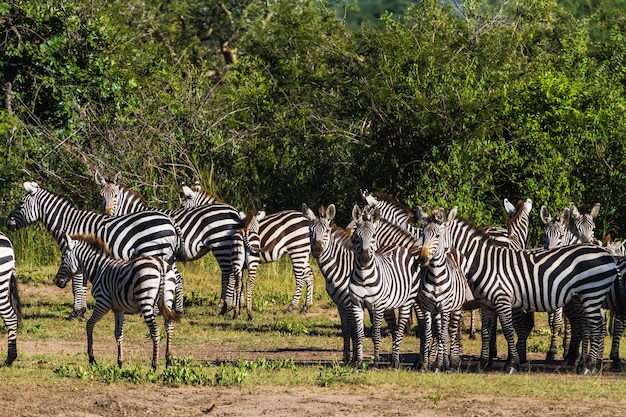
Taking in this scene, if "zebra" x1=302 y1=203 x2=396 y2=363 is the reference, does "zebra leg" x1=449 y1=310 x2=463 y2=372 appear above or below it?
below

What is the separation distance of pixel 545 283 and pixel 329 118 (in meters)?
9.28

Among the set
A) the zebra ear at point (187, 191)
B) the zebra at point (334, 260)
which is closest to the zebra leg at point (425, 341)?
the zebra at point (334, 260)

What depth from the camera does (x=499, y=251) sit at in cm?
1202

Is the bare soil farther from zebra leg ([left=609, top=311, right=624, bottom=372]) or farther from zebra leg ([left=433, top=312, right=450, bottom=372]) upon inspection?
zebra leg ([left=609, top=311, right=624, bottom=372])

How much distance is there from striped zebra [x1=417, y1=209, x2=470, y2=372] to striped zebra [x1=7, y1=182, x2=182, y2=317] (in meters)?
4.96

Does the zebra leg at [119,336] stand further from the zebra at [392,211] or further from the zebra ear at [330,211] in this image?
the zebra at [392,211]

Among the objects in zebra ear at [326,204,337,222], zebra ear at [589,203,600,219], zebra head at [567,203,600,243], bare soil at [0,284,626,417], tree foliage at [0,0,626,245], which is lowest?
bare soil at [0,284,626,417]

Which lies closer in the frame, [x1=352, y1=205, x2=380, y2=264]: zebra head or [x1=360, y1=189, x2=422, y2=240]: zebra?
[x1=352, y1=205, x2=380, y2=264]: zebra head

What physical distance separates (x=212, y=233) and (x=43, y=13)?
733cm

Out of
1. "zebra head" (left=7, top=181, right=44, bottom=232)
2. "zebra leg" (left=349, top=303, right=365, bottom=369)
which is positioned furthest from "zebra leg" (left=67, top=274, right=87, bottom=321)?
"zebra leg" (left=349, top=303, right=365, bottom=369)

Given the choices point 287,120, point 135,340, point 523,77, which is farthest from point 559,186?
point 135,340

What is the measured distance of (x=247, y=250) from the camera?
16219mm

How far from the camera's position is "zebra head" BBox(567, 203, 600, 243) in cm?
1428

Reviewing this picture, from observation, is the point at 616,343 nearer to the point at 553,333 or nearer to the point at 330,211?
the point at 553,333
